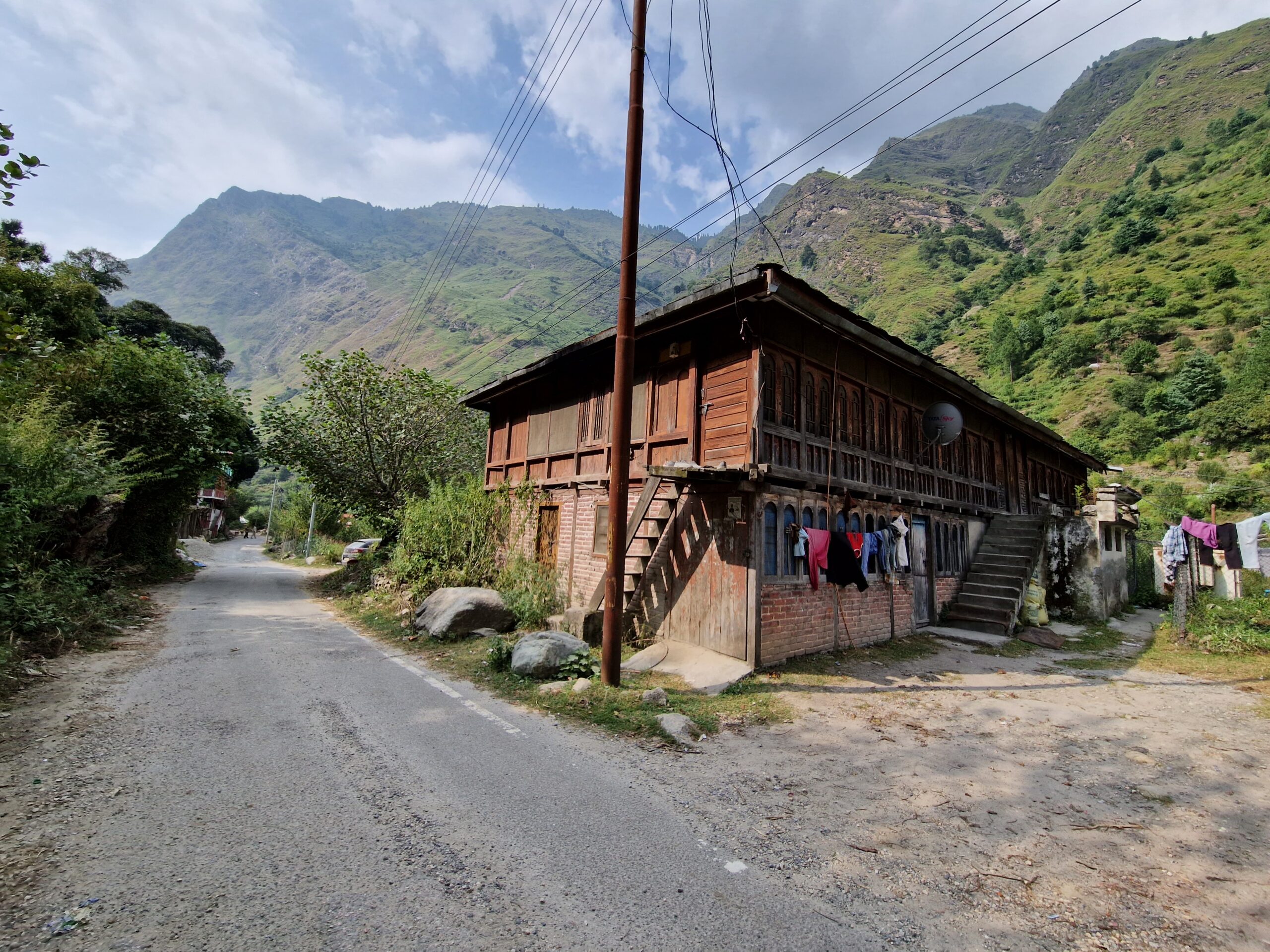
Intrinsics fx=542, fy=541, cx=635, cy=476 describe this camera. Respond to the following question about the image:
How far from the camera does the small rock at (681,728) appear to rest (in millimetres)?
5266

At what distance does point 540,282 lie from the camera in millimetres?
139000

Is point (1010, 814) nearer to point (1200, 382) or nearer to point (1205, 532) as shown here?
point (1205, 532)

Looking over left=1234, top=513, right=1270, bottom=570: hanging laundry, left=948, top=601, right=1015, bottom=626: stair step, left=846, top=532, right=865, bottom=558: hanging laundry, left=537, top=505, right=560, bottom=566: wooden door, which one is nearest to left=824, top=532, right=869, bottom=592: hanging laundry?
left=846, top=532, right=865, bottom=558: hanging laundry

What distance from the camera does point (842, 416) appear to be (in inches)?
397

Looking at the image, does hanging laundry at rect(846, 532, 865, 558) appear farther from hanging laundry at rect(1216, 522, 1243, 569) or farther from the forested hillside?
hanging laundry at rect(1216, 522, 1243, 569)

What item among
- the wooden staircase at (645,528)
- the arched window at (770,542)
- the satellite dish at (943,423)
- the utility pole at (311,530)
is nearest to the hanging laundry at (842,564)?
the arched window at (770,542)

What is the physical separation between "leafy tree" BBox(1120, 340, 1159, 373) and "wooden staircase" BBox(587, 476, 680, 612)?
56011 mm

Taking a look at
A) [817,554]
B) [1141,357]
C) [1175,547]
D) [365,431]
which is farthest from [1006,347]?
[365,431]

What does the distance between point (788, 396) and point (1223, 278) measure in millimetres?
65637

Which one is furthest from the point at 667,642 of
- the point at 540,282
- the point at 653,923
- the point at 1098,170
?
the point at 540,282

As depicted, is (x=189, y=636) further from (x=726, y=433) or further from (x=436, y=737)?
(x=726, y=433)

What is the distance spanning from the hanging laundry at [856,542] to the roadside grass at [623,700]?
2914mm

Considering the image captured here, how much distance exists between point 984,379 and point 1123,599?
1911 inches

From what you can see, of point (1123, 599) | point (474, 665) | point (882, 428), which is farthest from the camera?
point (1123, 599)
